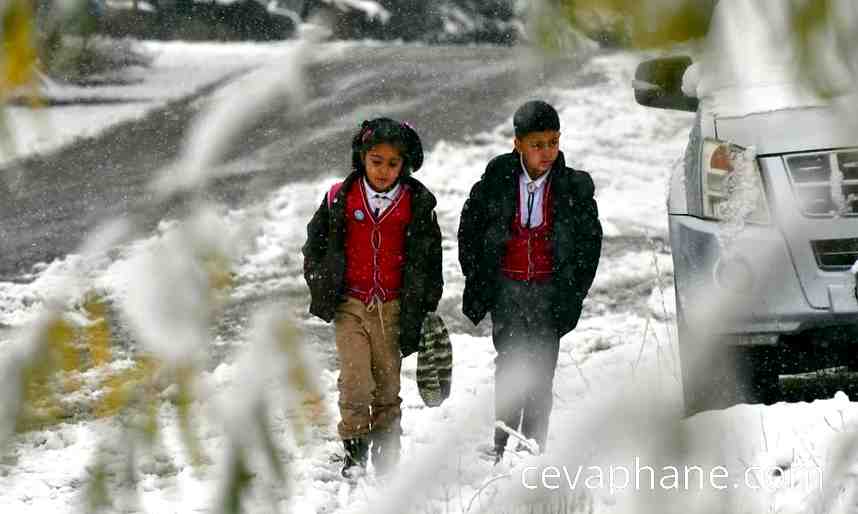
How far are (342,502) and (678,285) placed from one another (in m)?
1.28

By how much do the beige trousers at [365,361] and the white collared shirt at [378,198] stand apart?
1.01 ft

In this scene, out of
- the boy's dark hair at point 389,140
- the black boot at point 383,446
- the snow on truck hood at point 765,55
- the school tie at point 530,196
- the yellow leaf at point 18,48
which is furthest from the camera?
the black boot at point 383,446

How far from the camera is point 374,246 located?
13.4 feet

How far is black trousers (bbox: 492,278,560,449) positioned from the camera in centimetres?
418

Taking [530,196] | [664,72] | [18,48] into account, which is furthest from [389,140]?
[18,48]

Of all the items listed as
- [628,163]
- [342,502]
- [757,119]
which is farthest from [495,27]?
[628,163]

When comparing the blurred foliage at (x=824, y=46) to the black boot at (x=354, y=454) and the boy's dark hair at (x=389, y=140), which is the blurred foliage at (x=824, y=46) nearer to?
the boy's dark hair at (x=389, y=140)

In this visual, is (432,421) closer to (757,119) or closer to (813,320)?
(813,320)

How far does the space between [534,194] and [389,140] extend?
0.51 meters

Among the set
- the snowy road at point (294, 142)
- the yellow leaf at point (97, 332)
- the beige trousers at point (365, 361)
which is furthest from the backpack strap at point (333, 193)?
the yellow leaf at point (97, 332)

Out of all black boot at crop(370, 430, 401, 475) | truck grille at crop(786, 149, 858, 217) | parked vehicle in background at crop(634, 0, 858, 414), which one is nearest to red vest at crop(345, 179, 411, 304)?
black boot at crop(370, 430, 401, 475)

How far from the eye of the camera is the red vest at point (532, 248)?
414 cm

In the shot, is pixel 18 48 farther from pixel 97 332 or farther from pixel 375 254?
pixel 375 254

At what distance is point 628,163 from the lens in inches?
465
